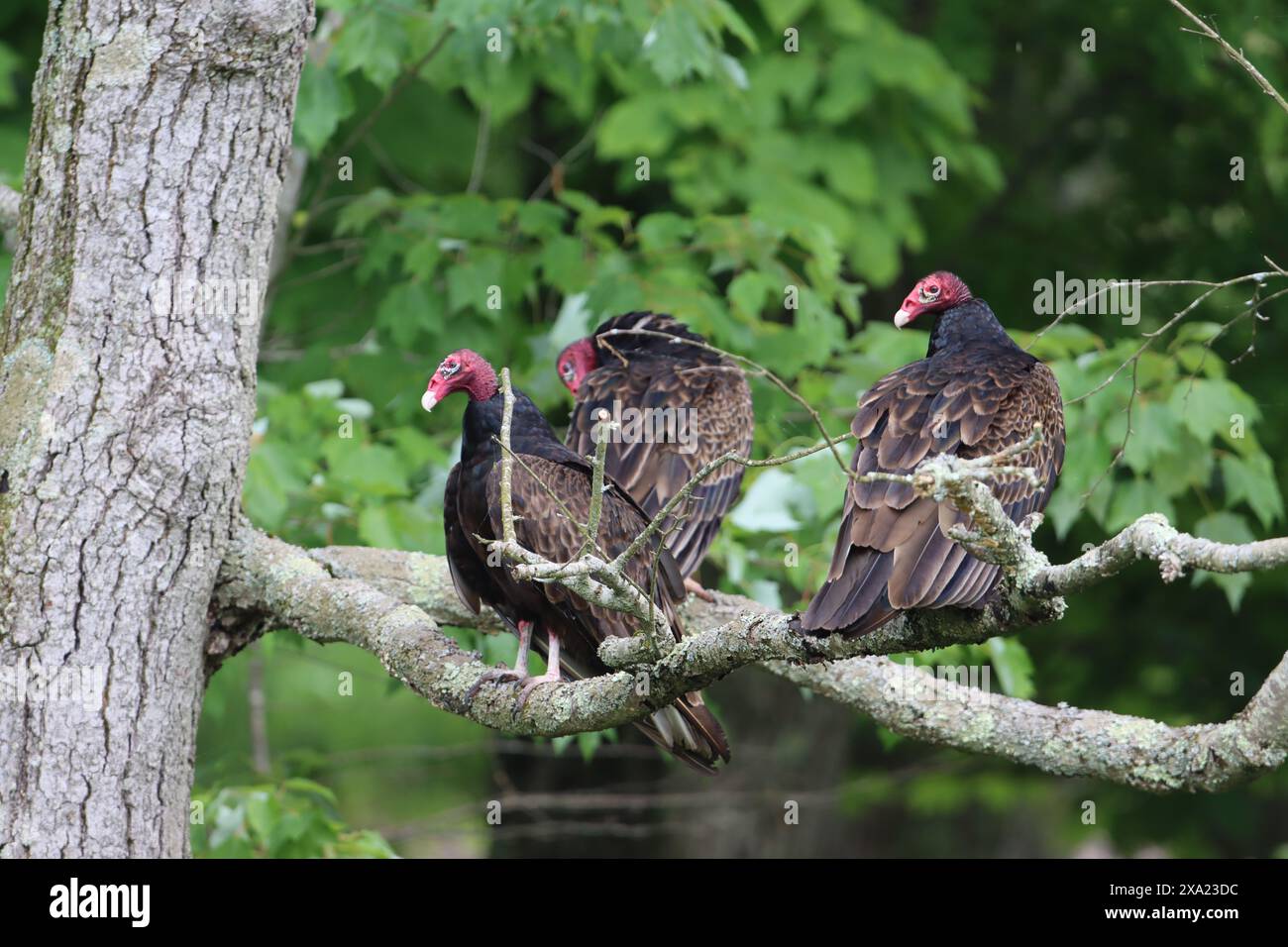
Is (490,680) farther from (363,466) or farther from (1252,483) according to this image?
(1252,483)

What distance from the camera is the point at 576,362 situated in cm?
496

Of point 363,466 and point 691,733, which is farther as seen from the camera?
point 363,466

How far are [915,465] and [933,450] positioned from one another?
60 millimetres

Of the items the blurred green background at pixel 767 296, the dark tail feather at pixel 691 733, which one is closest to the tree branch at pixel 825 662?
the dark tail feather at pixel 691 733

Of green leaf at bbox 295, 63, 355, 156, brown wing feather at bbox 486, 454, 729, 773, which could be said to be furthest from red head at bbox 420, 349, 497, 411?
green leaf at bbox 295, 63, 355, 156

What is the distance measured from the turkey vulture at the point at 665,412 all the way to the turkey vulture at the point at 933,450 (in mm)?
893

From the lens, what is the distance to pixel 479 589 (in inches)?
146

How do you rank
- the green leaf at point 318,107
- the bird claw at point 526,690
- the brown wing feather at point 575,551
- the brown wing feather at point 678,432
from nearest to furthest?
1. the bird claw at point 526,690
2. the brown wing feather at point 575,551
3. the brown wing feather at point 678,432
4. the green leaf at point 318,107

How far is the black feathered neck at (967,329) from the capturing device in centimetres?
360

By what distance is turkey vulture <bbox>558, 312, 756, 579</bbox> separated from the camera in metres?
4.46

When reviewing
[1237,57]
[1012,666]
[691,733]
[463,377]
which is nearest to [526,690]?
[691,733]

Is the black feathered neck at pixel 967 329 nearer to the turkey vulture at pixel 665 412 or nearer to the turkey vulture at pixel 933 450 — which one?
the turkey vulture at pixel 933 450
